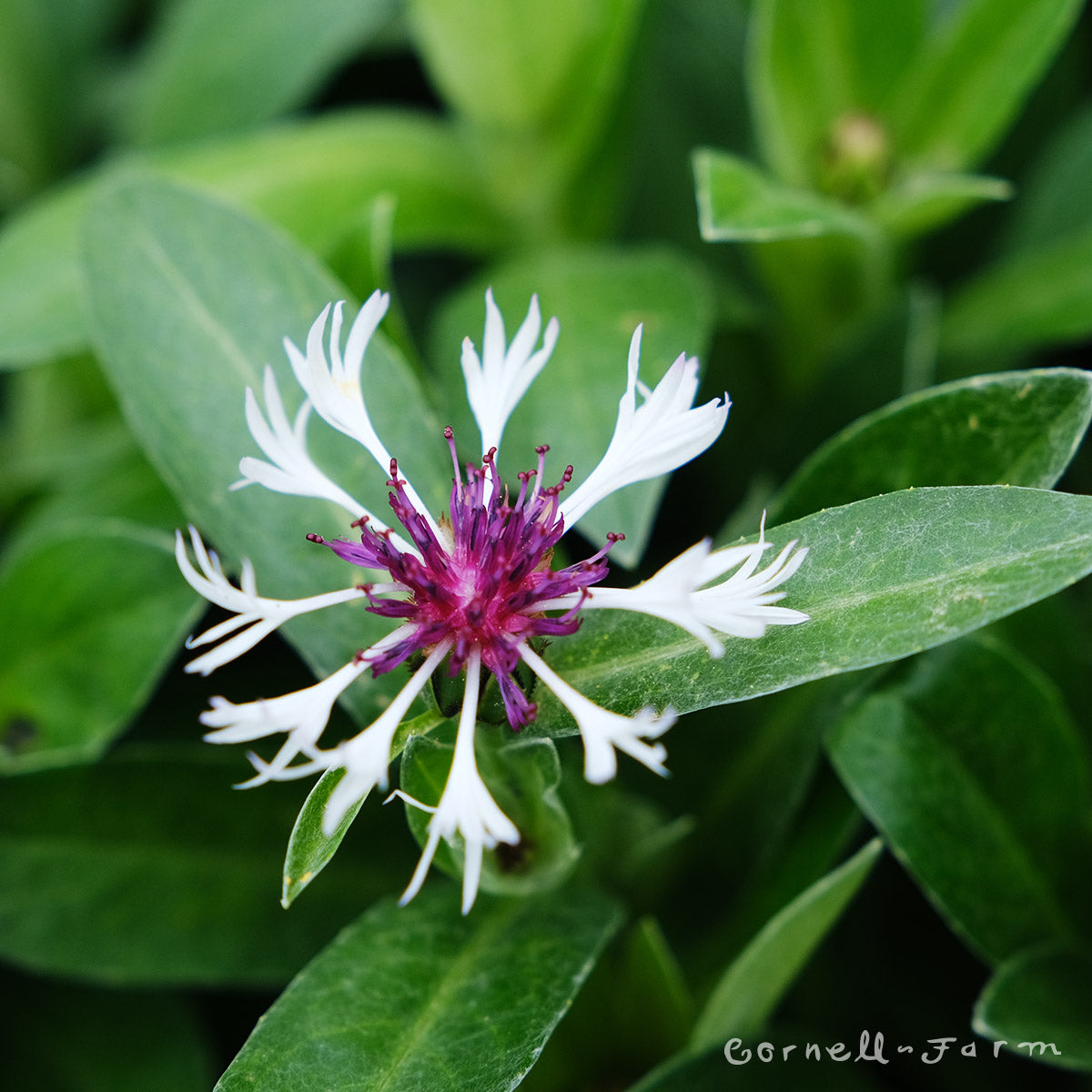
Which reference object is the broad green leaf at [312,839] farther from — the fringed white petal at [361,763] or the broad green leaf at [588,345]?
the broad green leaf at [588,345]

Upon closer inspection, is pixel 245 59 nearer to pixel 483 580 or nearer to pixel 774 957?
pixel 483 580

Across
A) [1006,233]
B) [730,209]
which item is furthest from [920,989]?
[1006,233]

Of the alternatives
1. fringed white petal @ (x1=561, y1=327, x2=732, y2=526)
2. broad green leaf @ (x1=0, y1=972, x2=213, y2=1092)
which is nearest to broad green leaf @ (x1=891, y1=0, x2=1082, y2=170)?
fringed white petal @ (x1=561, y1=327, x2=732, y2=526)

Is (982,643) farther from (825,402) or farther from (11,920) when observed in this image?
(11,920)

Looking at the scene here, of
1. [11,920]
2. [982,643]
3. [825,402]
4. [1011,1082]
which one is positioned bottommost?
[1011,1082]

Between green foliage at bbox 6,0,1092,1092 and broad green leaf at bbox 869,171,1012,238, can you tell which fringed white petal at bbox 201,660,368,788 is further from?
broad green leaf at bbox 869,171,1012,238

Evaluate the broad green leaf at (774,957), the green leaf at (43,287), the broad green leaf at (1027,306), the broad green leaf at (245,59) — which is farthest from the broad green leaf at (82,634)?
the broad green leaf at (1027,306)
